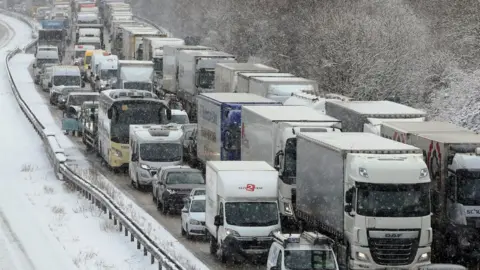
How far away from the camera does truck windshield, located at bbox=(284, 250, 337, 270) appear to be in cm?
2505

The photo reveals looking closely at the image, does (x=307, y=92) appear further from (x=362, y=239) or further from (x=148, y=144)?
(x=362, y=239)

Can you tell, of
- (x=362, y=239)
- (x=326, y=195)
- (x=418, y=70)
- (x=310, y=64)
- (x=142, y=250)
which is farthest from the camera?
(x=310, y=64)

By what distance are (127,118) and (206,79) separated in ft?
40.7

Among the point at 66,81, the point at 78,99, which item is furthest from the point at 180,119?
the point at 66,81

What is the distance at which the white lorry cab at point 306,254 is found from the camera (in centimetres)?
2506

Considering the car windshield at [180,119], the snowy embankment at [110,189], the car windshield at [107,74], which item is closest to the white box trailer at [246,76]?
the car windshield at [180,119]

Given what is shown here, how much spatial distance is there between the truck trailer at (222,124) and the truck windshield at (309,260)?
1382 centimetres

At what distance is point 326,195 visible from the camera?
28.0 m

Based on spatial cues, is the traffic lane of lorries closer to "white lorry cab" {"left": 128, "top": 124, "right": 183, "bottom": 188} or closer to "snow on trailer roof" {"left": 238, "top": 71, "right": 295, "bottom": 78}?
"white lorry cab" {"left": 128, "top": 124, "right": 183, "bottom": 188}

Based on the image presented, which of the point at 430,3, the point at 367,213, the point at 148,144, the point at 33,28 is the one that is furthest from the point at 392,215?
the point at 33,28

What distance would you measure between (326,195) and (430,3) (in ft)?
155

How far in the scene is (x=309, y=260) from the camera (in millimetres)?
25125

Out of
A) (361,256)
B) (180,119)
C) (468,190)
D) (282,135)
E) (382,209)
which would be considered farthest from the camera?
(180,119)

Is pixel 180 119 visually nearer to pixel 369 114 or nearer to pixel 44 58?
pixel 369 114
